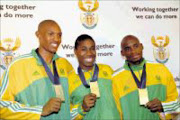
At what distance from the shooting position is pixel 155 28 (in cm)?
360

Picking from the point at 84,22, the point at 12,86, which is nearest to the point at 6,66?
the point at 12,86

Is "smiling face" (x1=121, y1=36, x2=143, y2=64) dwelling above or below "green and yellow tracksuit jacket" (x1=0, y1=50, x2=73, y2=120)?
above

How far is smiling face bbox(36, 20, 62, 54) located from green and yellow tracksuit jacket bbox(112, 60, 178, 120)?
0.83 metres

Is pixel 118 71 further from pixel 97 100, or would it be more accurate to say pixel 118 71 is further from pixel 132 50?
pixel 97 100

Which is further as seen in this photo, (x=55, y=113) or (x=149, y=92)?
(x=149, y=92)

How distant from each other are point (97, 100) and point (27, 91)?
0.80m

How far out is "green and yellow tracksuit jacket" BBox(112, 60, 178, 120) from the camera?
3.04 metres

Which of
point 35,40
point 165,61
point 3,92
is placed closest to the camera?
point 3,92

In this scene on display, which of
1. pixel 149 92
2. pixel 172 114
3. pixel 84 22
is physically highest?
pixel 84 22

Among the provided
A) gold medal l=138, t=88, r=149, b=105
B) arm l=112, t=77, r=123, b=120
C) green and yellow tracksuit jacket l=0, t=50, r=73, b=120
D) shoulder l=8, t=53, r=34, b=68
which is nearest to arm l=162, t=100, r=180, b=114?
gold medal l=138, t=88, r=149, b=105

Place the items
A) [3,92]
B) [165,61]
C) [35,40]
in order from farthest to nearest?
[165,61]
[35,40]
[3,92]

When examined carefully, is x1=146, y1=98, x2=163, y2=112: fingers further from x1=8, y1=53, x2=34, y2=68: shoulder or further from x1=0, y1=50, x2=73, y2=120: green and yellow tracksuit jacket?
x1=8, y1=53, x2=34, y2=68: shoulder

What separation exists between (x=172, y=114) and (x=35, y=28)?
1.99 meters

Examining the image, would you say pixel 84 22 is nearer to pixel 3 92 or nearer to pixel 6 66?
pixel 6 66
